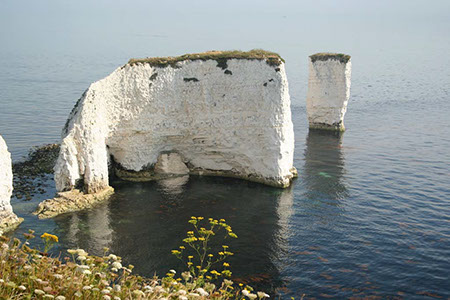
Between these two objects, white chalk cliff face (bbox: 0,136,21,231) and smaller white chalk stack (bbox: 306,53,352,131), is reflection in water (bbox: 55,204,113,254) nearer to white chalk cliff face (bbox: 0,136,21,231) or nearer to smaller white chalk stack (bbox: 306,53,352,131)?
white chalk cliff face (bbox: 0,136,21,231)

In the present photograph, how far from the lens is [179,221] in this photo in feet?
101

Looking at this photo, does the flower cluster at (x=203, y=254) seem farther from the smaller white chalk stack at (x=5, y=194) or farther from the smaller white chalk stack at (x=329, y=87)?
the smaller white chalk stack at (x=329, y=87)

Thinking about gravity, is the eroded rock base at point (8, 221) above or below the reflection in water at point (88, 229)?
above

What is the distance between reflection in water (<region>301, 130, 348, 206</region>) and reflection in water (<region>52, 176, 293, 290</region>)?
3.11m

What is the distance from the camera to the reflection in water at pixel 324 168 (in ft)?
121

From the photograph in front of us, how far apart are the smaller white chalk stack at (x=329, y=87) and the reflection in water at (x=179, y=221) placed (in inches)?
995

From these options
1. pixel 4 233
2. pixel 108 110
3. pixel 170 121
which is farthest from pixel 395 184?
pixel 4 233

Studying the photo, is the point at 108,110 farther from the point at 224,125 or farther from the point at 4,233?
the point at 4,233

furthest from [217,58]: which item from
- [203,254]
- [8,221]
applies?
[8,221]

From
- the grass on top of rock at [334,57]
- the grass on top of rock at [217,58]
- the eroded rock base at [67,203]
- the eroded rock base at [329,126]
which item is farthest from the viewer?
the eroded rock base at [329,126]

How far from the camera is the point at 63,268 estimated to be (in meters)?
12.3

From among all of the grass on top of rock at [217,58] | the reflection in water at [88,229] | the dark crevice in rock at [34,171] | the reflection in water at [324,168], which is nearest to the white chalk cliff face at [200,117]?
the grass on top of rock at [217,58]

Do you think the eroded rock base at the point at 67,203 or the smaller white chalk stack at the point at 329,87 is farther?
the smaller white chalk stack at the point at 329,87

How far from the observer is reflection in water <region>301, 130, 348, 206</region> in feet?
121
